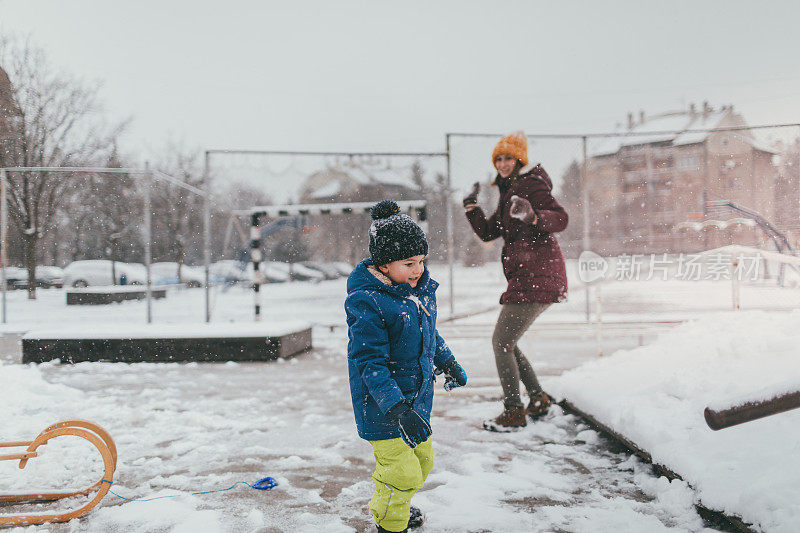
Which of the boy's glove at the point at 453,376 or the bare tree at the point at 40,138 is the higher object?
the bare tree at the point at 40,138

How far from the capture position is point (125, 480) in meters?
2.96

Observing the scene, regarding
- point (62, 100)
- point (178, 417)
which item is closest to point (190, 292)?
point (62, 100)

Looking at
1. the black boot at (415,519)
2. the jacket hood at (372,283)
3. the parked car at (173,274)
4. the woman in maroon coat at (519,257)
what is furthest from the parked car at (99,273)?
the jacket hood at (372,283)

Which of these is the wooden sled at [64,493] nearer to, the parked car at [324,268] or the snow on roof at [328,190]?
the snow on roof at [328,190]

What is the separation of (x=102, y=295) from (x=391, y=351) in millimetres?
10344

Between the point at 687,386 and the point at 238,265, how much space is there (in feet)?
31.2

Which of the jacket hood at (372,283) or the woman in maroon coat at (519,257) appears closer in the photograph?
the jacket hood at (372,283)

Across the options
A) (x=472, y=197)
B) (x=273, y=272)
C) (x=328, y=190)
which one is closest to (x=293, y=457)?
(x=472, y=197)

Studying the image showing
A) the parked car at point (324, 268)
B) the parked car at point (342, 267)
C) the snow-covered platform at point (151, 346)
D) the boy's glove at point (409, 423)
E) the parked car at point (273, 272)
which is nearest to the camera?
the boy's glove at point (409, 423)

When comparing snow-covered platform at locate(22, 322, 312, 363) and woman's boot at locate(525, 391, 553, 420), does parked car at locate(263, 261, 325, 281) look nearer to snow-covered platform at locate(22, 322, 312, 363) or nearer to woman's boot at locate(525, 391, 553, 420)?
snow-covered platform at locate(22, 322, 312, 363)

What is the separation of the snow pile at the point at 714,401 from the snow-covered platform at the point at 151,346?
12.1ft

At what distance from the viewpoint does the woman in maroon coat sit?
3.65m

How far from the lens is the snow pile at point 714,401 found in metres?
2.15

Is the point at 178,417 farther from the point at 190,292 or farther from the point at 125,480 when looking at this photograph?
the point at 190,292
